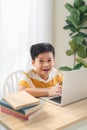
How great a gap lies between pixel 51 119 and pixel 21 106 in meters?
0.19

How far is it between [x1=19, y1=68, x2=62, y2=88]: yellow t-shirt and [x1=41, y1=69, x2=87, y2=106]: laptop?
28 cm

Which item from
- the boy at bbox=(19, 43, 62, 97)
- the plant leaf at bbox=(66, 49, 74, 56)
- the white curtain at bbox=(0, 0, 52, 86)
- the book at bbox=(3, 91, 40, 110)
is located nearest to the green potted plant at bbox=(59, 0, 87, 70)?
the plant leaf at bbox=(66, 49, 74, 56)

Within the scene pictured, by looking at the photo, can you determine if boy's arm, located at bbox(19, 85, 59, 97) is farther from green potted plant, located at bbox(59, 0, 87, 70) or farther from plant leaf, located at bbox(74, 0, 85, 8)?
plant leaf, located at bbox(74, 0, 85, 8)

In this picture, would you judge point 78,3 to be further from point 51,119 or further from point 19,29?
point 51,119

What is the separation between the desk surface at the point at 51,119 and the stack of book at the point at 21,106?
26mm

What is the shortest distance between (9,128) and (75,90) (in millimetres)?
534

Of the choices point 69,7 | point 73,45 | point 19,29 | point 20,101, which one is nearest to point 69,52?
point 73,45

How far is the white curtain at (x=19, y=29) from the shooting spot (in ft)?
9.03

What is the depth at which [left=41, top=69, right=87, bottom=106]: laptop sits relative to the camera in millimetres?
1528

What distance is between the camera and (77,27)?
294 centimetres

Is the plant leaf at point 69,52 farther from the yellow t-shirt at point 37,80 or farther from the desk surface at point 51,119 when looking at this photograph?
the desk surface at point 51,119

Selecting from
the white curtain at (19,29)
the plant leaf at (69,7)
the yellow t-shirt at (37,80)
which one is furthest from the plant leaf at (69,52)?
the yellow t-shirt at (37,80)

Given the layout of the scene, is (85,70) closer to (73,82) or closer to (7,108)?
(73,82)

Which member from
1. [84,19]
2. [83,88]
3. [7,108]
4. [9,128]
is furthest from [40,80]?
[84,19]
